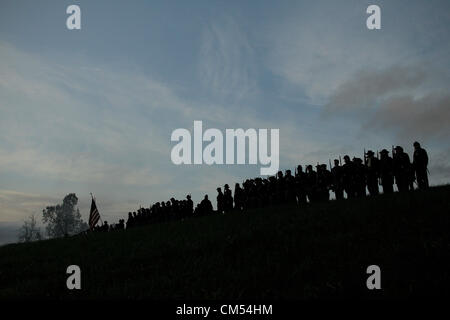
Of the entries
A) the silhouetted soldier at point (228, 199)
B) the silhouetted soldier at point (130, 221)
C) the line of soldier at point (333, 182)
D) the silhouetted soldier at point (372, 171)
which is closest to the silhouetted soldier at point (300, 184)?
the line of soldier at point (333, 182)

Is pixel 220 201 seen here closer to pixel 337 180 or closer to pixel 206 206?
pixel 206 206

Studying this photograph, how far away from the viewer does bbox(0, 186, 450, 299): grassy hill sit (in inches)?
390

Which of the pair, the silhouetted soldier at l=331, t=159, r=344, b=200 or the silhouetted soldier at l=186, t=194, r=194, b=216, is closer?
the silhouetted soldier at l=331, t=159, r=344, b=200

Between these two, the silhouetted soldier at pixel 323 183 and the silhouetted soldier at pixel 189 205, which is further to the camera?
the silhouetted soldier at pixel 189 205

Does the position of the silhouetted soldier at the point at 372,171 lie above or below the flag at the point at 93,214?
above

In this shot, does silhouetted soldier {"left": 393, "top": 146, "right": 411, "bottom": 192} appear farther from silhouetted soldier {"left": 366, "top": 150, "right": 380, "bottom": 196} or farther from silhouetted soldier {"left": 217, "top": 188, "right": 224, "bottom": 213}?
silhouetted soldier {"left": 217, "top": 188, "right": 224, "bottom": 213}

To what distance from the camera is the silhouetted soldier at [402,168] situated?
22.3 metres

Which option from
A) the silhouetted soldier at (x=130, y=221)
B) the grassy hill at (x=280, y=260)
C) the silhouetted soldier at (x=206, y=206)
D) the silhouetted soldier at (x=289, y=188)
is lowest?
the grassy hill at (x=280, y=260)

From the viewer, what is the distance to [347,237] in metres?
13.3

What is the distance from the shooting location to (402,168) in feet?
73.5

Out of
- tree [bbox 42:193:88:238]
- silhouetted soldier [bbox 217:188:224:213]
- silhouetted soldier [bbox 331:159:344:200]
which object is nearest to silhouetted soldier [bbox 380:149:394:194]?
silhouetted soldier [bbox 331:159:344:200]

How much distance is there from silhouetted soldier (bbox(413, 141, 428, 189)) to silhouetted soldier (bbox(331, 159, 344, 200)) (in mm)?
4366

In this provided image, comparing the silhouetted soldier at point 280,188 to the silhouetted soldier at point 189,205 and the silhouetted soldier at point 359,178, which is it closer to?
the silhouetted soldier at point 359,178
